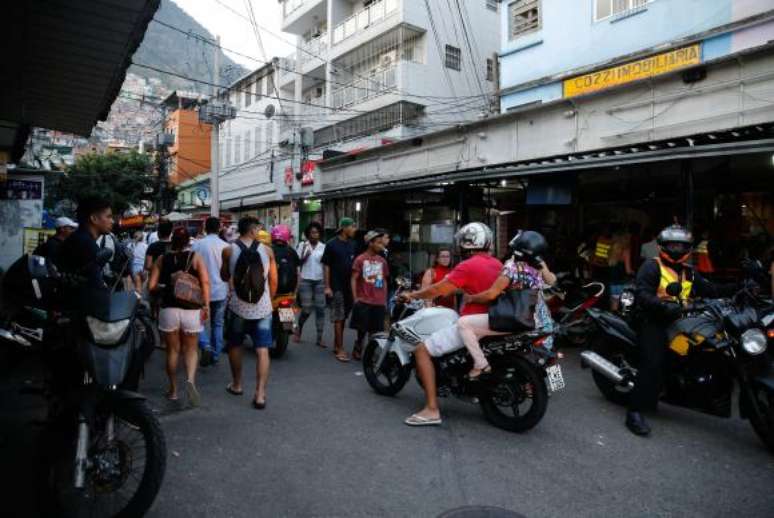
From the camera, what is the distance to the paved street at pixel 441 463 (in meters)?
3.30

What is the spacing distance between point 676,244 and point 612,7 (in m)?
12.0

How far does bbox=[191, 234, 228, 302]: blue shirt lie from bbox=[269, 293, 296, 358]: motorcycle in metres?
0.73

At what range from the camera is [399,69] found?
2130cm

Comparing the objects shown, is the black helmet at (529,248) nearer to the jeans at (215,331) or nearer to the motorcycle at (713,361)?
the motorcycle at (713,361)

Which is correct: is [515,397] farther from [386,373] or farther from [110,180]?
[110,180]

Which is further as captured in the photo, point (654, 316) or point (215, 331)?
point (215, 331)

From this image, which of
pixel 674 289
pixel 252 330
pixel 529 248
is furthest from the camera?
pixel 252 330

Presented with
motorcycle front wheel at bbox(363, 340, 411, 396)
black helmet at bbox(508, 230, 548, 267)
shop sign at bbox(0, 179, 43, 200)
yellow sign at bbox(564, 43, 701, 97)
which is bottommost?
motorcycle front wheel at bbox(363, 340, 411, 396)

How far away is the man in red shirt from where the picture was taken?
4.59 m

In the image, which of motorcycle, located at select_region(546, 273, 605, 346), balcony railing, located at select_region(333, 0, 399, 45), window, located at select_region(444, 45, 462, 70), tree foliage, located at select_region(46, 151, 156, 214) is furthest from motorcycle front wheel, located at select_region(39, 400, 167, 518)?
tree foliage, located at select_region(46, 151, 156, 214)

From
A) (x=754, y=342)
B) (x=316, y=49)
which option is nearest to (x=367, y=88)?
(x=316, y=49)

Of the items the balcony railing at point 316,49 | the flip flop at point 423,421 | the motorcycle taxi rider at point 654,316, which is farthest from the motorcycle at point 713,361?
the balcony railing at point 316,49

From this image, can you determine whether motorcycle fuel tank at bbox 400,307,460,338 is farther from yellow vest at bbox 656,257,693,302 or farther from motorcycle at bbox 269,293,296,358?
motorcycle at bbox 269,293,296,358

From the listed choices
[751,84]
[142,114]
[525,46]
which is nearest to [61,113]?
[751,84]
